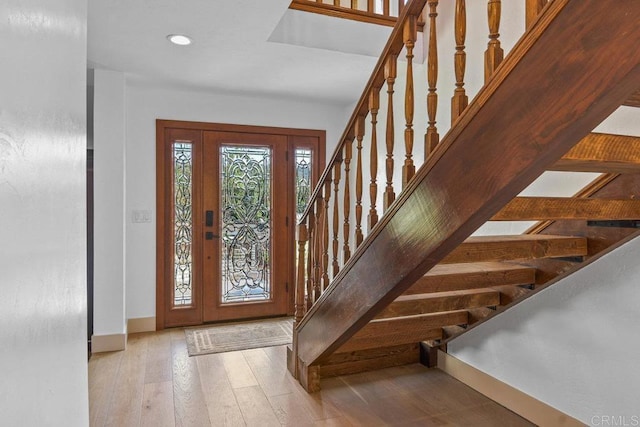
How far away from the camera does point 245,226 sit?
4.09 metres

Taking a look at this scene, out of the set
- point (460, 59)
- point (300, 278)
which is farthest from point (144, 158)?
point (460, 59)

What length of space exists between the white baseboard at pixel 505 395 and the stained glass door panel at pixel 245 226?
6.38ft

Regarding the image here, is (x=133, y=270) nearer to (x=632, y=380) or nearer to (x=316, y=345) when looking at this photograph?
(x=316, y=345)

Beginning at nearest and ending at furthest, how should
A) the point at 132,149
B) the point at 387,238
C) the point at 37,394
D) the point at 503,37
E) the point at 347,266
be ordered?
the point at 37,394
the point at 387,238
the point at 347,266
the point at 503,37
the point at 132,149

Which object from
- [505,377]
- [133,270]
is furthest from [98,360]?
[505,377]

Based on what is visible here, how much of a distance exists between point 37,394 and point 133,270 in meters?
3.28

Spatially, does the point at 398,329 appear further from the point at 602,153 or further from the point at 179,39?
the point at 179,39

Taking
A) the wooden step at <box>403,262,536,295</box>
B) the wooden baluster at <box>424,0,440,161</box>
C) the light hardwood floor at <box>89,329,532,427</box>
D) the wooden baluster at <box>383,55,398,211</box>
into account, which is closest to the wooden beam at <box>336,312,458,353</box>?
the light hardwood floor at <box>89,329,532,427</box>

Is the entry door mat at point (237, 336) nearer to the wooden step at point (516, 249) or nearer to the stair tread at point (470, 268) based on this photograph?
the stair tread at point (470, 268)

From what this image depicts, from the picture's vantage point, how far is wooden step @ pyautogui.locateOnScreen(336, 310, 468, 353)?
246cm

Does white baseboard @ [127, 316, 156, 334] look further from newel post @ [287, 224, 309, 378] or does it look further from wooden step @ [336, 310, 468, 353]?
wooden step @ [336, 310, 468, 353]

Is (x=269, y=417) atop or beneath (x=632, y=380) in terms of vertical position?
beneath

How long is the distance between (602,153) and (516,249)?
0.65 m

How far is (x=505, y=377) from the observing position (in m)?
2.44
